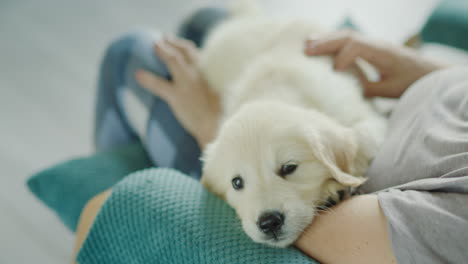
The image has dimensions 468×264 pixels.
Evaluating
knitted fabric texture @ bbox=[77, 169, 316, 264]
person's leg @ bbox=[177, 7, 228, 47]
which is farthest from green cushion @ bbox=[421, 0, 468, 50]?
knitted fabric texture @ bbox=[77, 169, 316, 264]

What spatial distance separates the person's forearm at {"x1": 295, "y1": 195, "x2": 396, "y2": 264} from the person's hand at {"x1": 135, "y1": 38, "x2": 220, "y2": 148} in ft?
2.39

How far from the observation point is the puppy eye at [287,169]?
1.06 meters

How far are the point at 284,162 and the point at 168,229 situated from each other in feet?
1.18

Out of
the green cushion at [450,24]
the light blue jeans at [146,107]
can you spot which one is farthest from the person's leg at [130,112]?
the green cushion at [450,24]

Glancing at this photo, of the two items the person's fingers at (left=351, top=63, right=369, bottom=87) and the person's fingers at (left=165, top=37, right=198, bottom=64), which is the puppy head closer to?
the person's fingers at (left=351, top=63, right=369, bottom=87)

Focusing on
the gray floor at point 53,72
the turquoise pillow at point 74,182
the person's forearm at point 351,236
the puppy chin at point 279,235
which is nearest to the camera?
the person's forearm at point 351,236

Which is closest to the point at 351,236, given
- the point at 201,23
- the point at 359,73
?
the point at 359,73

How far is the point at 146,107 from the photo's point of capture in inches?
66.9

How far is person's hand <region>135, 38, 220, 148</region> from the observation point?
5.19 ft

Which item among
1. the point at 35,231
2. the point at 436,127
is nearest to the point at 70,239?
the point at 35,231

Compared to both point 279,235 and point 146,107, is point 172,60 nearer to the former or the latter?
point 146,107

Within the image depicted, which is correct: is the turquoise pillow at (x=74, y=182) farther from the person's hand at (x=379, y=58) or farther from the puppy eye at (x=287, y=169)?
the person's hand at (x=379, y=58)

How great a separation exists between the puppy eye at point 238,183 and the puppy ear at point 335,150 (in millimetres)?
220

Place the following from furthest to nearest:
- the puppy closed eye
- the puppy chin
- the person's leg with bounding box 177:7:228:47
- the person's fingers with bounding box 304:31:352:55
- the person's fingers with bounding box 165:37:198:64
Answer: the person's leg with bounding box 177:7:228:47 → the person's fingers with bounding box 165:37:198:64 → the person's fingers with bounding box 304:31:352:55 → the puppy closed eye → the puppy chin
